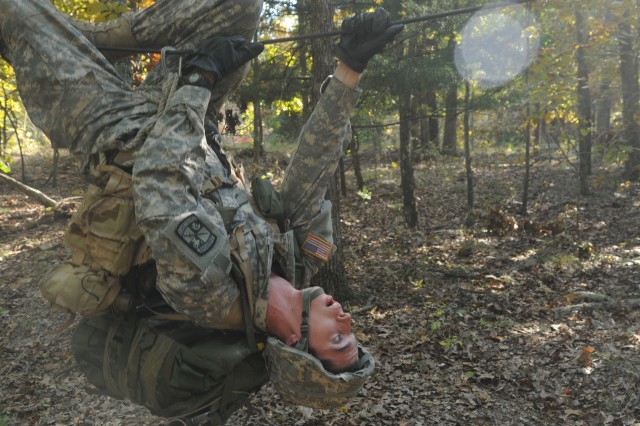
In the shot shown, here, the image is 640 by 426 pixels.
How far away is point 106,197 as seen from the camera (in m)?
2.40

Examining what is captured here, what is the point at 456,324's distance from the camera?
6.55 m

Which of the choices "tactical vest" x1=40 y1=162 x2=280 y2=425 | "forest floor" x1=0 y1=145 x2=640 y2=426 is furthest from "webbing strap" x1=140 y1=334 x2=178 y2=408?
"forest floor" x1=0 y1=145 x2=640 y2=426

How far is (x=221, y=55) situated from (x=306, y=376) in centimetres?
148

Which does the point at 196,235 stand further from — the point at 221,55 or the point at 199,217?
the point at 221,55

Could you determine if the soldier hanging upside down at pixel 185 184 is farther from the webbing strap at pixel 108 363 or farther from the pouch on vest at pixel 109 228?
the webbing strap at pixel 108 363

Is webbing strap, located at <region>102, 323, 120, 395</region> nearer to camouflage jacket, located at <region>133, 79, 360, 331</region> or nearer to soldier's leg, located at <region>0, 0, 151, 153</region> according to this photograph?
camouflage jacket, located at <region>133, 79, 360, 331</region>

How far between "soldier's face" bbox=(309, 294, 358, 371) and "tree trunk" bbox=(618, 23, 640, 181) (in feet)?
34.4

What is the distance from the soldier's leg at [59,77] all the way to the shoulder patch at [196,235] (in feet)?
2.23

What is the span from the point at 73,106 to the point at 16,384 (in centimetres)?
405

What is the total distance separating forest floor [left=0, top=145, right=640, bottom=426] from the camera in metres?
4.79

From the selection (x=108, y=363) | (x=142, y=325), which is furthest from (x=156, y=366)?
(x=108, y=363)

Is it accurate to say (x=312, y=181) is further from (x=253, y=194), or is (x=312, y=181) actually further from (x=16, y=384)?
(x=16, y=384)

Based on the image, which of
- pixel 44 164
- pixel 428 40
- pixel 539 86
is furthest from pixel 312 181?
pixel 44 164

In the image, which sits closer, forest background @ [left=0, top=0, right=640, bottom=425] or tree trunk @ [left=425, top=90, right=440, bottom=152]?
forest background @ [left=0, top=0, right=640, bottom=425]
